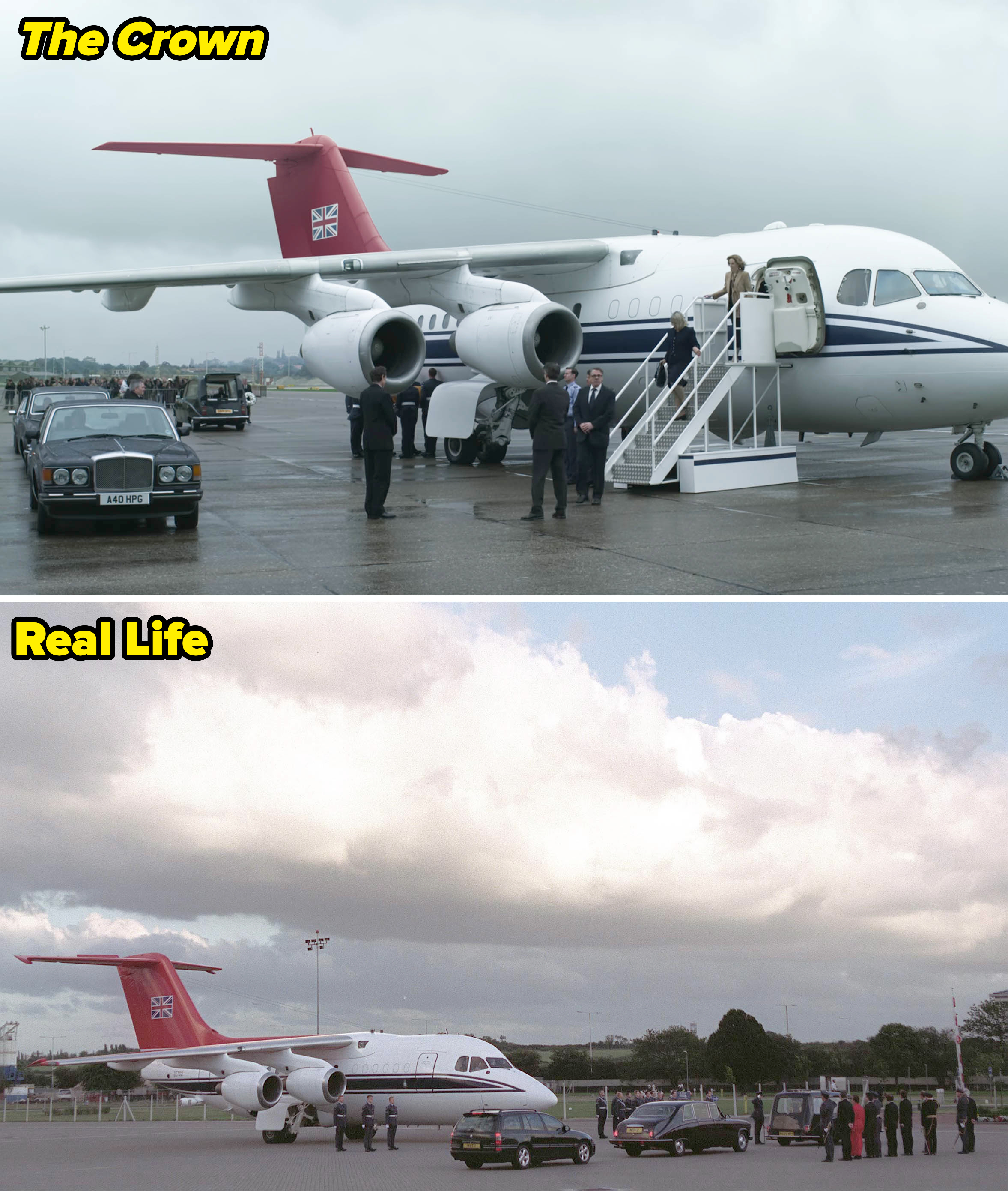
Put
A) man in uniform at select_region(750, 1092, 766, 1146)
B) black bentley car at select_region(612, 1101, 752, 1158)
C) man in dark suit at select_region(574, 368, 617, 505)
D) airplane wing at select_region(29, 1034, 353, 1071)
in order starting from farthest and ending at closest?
airplane wing at select_region(29, 1034, 353, 1071) → man in uniform at select_region(750, 1092, 766, 1146) → black bentley car at select_region(612, 1101, 752, 1158) → man in dark suit at select_region(574, 368, 617, 505)

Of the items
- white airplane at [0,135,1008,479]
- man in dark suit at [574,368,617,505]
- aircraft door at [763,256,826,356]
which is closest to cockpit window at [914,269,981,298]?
white airplane at [0,135,1008,479]

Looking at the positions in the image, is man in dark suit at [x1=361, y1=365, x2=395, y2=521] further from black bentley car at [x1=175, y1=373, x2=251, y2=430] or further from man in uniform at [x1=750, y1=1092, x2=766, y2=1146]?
black bentley car at [x1=175, y1=373, x2=251, y2=430]

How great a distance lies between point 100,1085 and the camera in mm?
50906

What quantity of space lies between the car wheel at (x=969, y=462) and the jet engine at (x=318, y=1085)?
12896mm

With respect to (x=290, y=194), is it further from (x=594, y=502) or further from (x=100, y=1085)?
(x=100, y=1085)

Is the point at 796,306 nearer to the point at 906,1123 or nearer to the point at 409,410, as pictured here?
the point at 409,410

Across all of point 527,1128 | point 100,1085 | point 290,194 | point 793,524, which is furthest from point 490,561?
point 100,1085

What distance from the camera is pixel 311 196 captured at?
85.4ft

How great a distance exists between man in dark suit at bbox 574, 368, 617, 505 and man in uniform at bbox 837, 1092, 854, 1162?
8.15 meters

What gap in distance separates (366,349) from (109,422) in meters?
5.06

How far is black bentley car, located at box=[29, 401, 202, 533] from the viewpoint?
1289 cm

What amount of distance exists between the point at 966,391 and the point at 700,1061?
6301 cm

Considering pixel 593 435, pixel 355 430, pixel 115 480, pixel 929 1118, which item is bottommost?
pixel 929 1118

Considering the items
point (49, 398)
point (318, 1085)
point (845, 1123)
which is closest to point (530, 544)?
point (845, 1123)
